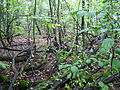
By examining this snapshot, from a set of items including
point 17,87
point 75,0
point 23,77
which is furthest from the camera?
point 75,0

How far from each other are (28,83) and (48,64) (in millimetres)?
1308

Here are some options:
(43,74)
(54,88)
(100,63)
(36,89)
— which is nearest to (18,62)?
(43,74)

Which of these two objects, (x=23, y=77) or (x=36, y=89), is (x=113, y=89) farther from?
(x=23, y=77)

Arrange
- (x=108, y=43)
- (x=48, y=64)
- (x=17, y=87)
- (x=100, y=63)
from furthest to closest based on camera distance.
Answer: (x=48, y=64), (x=17, y=87), (x=100, y=63), (x=108, y=43)

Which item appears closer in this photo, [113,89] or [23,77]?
[113,89]

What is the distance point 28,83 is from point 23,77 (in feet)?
2.10

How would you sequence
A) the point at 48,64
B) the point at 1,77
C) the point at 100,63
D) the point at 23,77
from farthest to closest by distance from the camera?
the point at 48,64 → the point at 23,77 → the point at 1,77 → the point at 100,63

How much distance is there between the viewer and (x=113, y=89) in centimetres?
338

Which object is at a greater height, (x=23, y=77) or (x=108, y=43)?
(x=108, y=43)

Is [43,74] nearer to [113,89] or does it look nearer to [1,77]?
[1,77]

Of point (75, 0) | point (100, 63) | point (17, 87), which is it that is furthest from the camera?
point (75, 0)

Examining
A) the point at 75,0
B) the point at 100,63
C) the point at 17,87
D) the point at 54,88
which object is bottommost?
the point at 17,87

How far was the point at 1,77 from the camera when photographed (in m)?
4.33

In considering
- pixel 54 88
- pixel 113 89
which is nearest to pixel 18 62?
pixel 54 88
